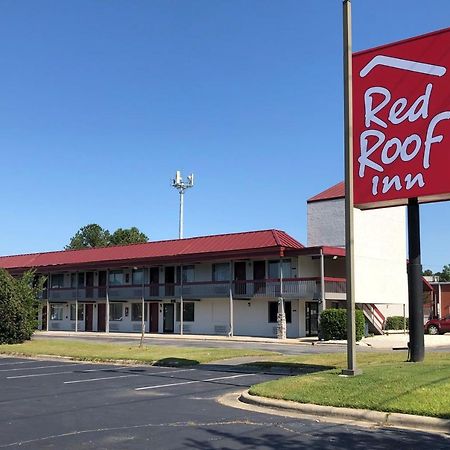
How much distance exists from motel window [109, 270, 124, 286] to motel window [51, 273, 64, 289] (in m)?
5.92

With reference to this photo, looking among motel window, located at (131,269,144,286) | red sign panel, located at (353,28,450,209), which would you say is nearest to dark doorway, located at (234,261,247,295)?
motel window, located at (131,269,144,286)

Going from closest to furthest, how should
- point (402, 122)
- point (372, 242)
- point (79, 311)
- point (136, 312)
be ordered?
point (402, 122) < point (372, 242) < point (136, 312) < point (79, 311)

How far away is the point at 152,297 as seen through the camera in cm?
4594

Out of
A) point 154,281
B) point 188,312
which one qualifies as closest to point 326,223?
point 188,312

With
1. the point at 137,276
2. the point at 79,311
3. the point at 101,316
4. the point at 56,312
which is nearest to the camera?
the point at 137,276

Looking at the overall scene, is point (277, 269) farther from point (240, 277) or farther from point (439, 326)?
point (439, 326)

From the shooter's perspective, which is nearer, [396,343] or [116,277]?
[396,343]

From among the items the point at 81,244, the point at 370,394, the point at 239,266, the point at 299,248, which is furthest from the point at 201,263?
the point at 81,244

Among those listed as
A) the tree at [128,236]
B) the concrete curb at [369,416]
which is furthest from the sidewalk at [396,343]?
the tree at [128,236]

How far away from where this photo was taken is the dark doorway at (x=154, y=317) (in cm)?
4759

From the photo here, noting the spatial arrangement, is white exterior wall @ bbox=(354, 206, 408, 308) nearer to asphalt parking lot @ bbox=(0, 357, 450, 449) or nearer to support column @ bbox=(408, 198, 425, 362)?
support column @ bbox=(408, 198, 425, 362)

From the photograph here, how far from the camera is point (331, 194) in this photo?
46.5 meters

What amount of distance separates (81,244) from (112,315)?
4664cm

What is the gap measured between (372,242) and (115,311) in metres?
21.5
